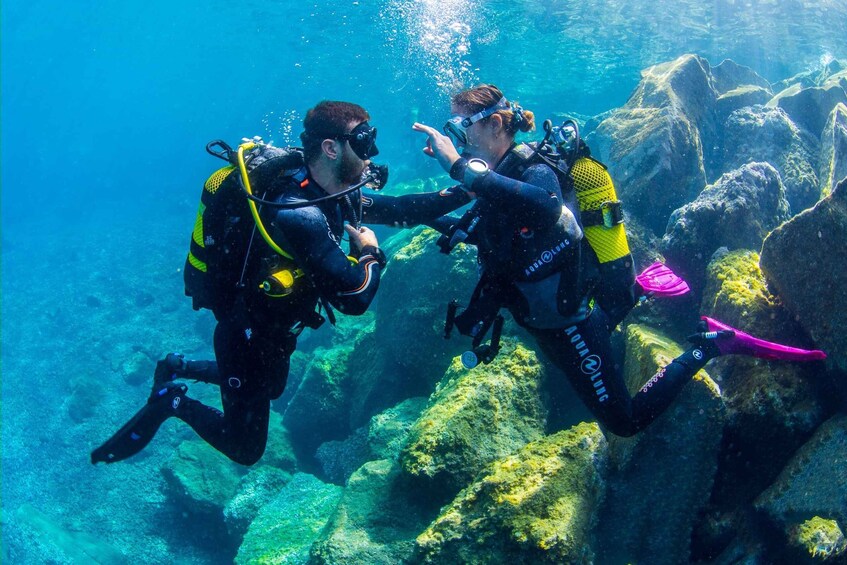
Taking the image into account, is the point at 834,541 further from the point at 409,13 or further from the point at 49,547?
the point at 409,13

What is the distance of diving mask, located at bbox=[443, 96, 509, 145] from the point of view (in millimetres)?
3250

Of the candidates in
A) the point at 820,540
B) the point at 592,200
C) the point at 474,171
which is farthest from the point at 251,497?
the point at 820,540

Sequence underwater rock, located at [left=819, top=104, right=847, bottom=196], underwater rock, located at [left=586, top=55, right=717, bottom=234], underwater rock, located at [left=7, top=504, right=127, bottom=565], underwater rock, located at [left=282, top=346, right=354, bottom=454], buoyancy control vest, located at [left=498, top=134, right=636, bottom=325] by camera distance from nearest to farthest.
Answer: buoyancy control vest, located at [left=498, top=134, right=636, bottom=325] < underwater rock, located at [left=819, top=104, right=847, bottom=196] < underwater rock, located at [left=586, top=55, right=717, bottom=234] < underwater rock, located at [left=282, top=346, right=354, bottom=454] < underwater rock, located at [left=7, top=504, right=127, bottom=565]

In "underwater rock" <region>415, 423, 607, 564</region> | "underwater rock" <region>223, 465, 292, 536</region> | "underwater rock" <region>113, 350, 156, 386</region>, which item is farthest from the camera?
"underwater rock" <region>113, 350, 156, 386</region>

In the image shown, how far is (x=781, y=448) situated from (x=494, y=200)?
112 inches

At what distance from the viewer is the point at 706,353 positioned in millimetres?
3457

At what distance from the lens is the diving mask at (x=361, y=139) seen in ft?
10.4

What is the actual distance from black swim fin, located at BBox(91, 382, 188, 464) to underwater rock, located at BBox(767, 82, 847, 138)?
11.6m

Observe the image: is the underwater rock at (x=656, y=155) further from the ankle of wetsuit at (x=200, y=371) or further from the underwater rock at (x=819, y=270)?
the ankle of wetsuit at (x=200, y=371)

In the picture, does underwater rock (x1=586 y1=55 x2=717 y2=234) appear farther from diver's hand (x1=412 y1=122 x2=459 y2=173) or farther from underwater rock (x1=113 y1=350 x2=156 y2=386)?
underwater rock (x1=113 y1=350 x2=156 y2=386)

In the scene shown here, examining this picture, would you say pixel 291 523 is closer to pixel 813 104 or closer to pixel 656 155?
pixel 656 155

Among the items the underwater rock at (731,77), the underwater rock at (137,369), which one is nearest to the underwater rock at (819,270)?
the underwater rock at (731,77)

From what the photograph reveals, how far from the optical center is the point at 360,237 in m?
3.37

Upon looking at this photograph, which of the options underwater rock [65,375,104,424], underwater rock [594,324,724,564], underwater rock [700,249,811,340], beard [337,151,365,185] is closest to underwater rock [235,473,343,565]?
underwater rock [594,324,724,564]
